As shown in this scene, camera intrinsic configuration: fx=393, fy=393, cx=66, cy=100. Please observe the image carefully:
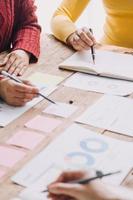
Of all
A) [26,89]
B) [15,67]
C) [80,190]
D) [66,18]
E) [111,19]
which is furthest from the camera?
[111,19]

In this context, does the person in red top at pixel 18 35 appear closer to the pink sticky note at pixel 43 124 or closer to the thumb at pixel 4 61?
the thumb at pixel 4 61

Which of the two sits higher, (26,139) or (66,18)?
(66,18)

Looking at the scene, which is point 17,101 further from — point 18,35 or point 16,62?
point 18,35

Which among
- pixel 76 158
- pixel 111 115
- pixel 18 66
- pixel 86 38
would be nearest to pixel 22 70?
pixel 18 66

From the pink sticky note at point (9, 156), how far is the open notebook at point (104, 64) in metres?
0.50

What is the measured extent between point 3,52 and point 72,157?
786mm

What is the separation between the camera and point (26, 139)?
0.97m

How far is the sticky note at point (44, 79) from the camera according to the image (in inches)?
50.4

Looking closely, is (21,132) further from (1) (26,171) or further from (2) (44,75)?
(2) (44,75)

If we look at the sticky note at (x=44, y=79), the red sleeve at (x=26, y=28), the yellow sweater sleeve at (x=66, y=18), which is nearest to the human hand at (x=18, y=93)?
the sticky note at (x=44, y=79)

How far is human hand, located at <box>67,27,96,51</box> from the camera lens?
1509 millimetres

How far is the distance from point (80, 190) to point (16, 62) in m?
0.76

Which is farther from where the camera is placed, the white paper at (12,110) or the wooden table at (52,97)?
the white paper at (12,110)

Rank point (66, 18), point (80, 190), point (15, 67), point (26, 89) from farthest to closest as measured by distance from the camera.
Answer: point (66, 18), point (15, 67), point (26, 89), point (80, 190)
